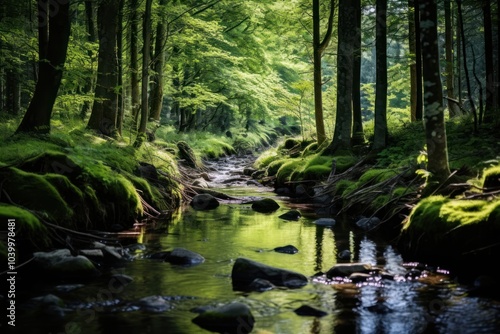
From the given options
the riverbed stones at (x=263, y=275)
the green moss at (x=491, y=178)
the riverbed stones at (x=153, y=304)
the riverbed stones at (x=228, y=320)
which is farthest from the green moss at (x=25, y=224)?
the green moss at (x=491, y=178)

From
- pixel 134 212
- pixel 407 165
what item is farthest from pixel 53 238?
pixel 407 165

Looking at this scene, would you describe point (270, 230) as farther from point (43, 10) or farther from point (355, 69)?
point (355, 69)

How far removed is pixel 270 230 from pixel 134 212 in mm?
2992

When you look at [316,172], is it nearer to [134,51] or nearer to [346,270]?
[134,51]

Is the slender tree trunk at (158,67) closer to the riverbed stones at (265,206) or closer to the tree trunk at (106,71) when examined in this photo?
the tree trunk at (106,71)

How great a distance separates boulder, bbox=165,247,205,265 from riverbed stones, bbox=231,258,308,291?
107 cm

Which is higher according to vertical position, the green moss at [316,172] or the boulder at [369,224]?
the green moss at [316,172]

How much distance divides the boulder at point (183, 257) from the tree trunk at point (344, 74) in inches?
385

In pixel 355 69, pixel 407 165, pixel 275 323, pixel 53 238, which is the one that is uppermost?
pixel 355 69

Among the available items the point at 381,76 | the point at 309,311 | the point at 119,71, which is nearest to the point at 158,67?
the point at 119,71

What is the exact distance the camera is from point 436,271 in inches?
279

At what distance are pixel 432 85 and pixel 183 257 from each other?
16.3 feet

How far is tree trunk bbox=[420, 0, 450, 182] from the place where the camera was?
8.10 metres

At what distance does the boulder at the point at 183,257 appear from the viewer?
7.65 metres
